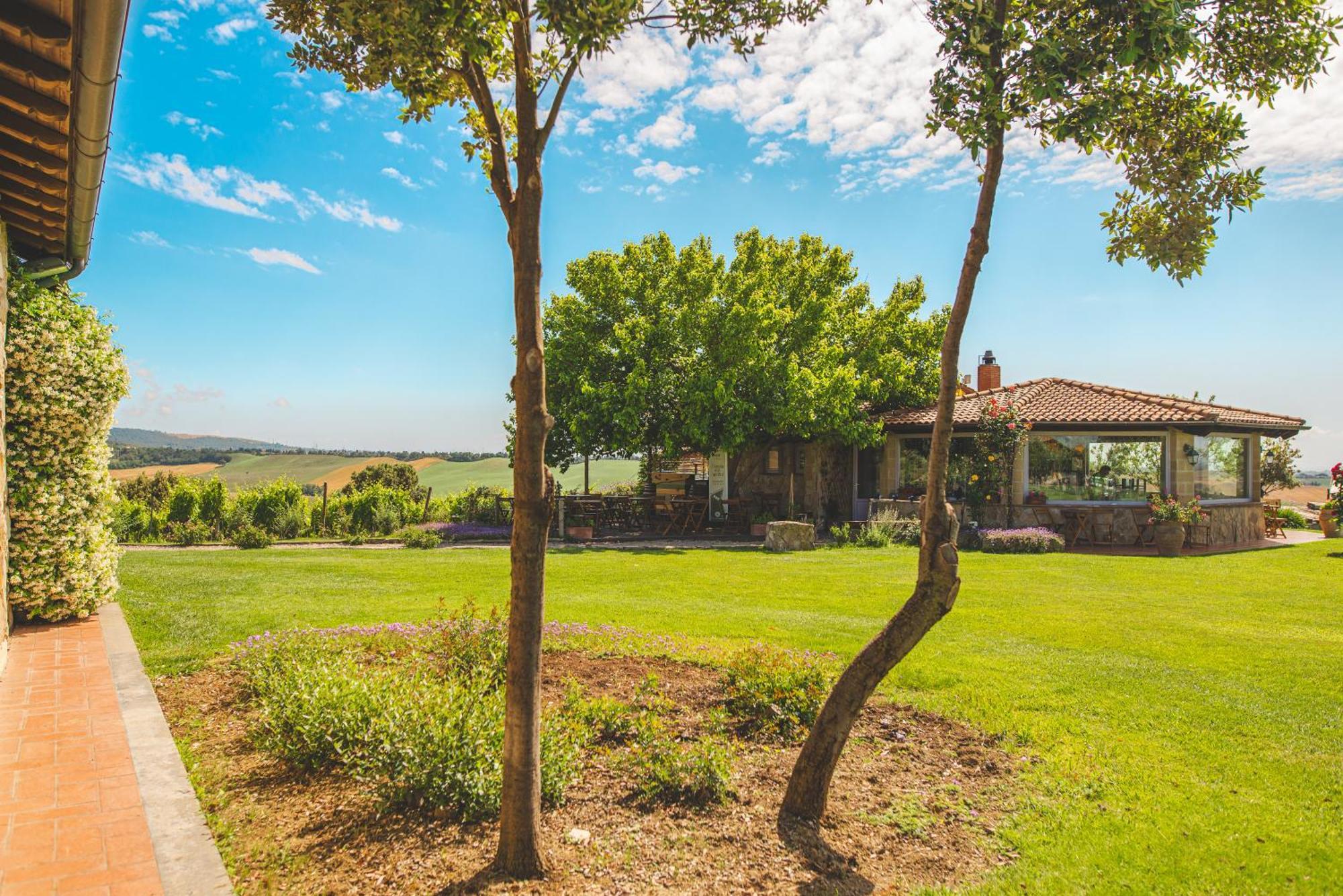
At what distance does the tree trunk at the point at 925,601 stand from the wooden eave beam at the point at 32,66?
4.68 metres

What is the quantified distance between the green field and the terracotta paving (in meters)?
17.1

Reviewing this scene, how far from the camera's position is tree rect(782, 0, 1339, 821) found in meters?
3.06

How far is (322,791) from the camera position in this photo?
12.2ft

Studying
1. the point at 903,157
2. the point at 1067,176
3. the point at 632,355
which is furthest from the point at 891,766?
the point at 632,355

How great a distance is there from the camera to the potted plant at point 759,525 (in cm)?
1945

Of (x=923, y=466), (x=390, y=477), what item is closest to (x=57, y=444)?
(x=923, y=466)

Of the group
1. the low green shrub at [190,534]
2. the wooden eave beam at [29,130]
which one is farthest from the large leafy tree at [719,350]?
the wooden eave beam at [29,130]

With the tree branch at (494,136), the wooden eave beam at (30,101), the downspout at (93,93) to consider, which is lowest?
the tree branch at (494,136)

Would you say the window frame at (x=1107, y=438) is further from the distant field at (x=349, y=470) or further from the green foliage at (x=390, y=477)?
the green foliage at (x=390, y=477)

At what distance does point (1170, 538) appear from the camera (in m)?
15.5

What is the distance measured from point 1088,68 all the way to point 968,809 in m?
3.47

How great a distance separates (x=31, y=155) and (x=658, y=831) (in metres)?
5.77

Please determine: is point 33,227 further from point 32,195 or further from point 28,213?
point 32,195

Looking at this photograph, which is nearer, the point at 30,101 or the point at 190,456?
the point at 30,101
